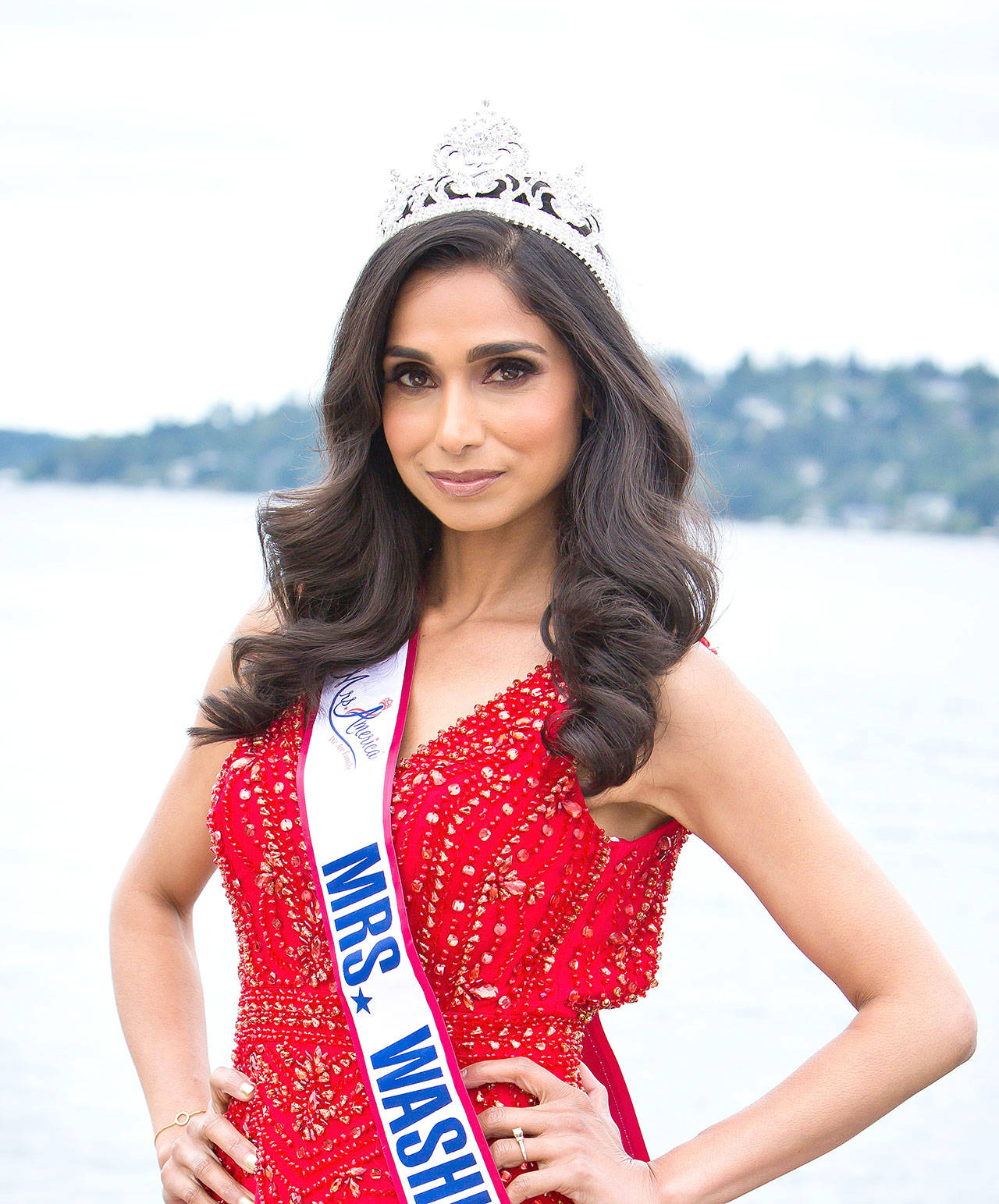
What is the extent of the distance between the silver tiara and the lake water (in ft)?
1.64

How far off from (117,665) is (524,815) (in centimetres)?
1414

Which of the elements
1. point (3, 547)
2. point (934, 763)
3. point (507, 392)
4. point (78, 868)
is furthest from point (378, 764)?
point (3, 547)

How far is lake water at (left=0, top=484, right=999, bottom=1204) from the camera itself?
483 cm

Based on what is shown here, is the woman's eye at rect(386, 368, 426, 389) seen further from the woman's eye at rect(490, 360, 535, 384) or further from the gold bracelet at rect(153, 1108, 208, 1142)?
the gold bracelet at rect(153, 1108, 208, 1142)

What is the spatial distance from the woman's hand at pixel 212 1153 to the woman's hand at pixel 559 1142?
0.96 ft

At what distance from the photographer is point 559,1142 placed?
162cm

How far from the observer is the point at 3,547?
128 ft

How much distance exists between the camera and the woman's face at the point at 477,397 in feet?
5.77

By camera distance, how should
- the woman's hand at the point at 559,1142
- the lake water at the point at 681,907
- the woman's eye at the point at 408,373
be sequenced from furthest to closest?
1. the lake water at the point at 681,907
2. the woman's eye at the point at 408,373
3. the woman's hand at the point at 559,1142

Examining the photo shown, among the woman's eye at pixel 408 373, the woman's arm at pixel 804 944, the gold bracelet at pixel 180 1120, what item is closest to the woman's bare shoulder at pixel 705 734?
the woman's arm at pixel 804 944

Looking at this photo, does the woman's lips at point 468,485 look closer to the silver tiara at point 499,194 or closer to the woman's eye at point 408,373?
the woman's eye at point 408,373

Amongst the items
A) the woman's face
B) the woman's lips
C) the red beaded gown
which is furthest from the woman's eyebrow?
the red beaded gown

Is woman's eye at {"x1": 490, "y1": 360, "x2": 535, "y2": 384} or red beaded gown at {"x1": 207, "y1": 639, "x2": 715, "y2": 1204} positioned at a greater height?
woman's eye at {"x1": 490, "y1": 360, "x2": 535, "y2": 384}

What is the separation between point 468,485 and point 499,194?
392 millimetres
